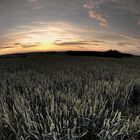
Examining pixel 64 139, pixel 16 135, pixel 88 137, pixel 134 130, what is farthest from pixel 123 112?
pixel 16 135

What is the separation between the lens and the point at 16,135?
1.44 metres

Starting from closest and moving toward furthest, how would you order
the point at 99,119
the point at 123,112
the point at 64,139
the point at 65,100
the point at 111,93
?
the point at 64,139 → the point at 99,119 → the point at 65,100 → the point at 123,112 → the point at 111,93

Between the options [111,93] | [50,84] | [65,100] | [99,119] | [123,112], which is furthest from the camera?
[50,84]

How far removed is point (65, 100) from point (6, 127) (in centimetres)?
53

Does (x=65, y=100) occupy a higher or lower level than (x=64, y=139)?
higher

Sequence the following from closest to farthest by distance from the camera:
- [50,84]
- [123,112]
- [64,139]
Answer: [64,139]
[123,112]
[50,84]

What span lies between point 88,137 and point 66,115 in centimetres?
20

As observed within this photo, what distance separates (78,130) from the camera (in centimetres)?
148

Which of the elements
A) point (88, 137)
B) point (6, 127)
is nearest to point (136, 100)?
point (88, 137)

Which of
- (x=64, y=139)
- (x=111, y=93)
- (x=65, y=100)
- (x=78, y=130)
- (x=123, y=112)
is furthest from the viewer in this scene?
(x=111, y=93)

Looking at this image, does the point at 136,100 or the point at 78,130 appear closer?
the point at 78,130

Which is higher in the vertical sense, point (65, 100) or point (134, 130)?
point (65, 100)

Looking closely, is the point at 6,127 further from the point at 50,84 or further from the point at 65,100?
the point at 50,84

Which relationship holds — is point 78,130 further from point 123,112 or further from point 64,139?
point 123,112
